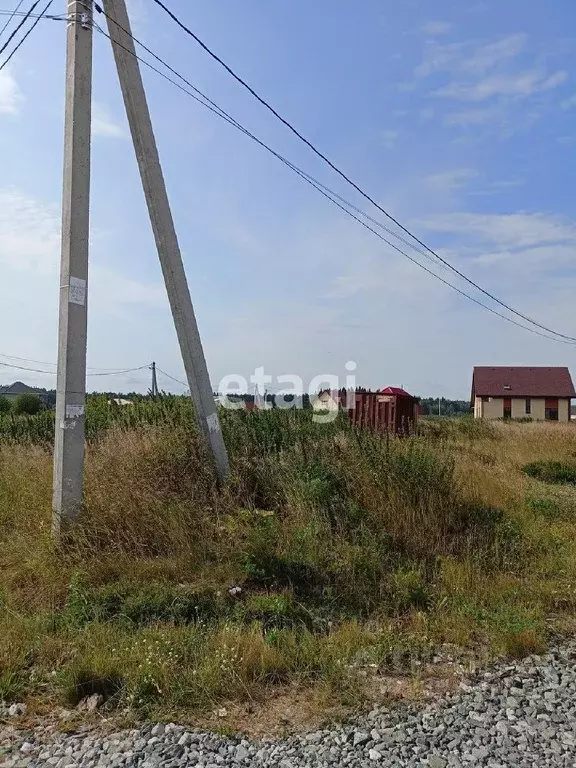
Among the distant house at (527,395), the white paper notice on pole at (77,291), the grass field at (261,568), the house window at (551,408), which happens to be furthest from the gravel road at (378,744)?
the house window at (551,408)

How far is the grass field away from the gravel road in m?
0.25

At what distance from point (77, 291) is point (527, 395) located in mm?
47465

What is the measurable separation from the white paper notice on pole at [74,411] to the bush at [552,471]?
947 centimetres

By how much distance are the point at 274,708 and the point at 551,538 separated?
404 centimetres

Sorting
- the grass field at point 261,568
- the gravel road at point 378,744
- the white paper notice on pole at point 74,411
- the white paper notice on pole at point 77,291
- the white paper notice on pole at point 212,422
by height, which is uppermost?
the white paper notice on pole at point 77,291

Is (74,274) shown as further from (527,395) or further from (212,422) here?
(527,395)

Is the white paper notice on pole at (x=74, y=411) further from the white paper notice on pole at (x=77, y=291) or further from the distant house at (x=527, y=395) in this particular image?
the distant house at (x=527, y=395)

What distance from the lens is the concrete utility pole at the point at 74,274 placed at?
16.9ft

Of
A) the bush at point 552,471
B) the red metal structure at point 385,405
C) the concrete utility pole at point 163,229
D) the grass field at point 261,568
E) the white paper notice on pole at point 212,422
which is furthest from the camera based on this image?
the red metal structure at point 385,405

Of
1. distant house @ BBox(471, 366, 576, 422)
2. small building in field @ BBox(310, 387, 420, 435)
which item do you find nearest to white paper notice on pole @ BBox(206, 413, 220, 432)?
small building in field @ BBox(310, 387, 420, 435)

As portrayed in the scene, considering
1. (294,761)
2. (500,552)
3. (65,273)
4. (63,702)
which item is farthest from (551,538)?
(65,273)

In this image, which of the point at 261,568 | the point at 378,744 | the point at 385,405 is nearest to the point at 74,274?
the point at 261,568

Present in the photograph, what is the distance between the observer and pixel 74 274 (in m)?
5.23

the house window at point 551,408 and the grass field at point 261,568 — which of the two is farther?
the house window at point 551,408
